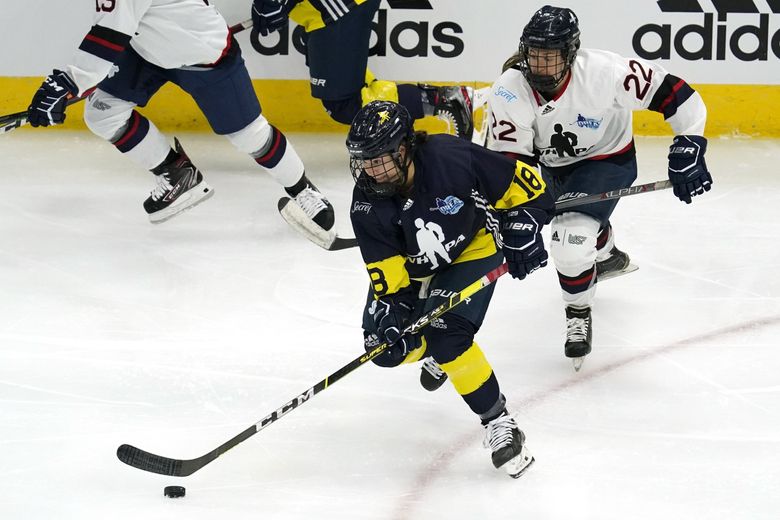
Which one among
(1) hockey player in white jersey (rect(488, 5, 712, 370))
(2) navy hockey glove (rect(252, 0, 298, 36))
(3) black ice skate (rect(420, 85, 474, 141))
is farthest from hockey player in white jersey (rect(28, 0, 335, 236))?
(1) hockey player in white jersey (rect(488, 5, 712, 370))

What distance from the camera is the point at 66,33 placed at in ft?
16.7

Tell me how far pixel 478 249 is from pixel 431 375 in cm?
40

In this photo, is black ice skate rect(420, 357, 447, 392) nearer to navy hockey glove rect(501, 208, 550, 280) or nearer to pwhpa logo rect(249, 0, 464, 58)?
navy hockey glove rect(501, 208, 550, 280)

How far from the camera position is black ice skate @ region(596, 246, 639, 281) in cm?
386

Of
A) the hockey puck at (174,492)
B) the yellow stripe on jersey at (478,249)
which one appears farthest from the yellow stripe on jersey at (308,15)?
the hockey puck at (174,492)

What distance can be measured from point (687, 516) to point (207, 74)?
89.9 inches

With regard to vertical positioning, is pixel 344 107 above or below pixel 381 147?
below

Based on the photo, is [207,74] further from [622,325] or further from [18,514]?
[18,514]

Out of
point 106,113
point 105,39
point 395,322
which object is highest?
point 105,39

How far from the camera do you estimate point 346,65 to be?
4609 mm

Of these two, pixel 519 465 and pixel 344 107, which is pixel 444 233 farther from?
pixel 344 107

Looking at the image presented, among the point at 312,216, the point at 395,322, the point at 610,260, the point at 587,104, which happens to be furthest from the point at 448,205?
the point at 312,216

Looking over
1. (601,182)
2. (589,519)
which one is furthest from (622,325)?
(589,519)

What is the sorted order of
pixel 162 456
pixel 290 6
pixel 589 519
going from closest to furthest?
pixel 589 519
pixel 162 456
pixel 290 6
